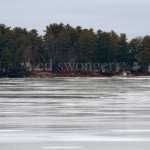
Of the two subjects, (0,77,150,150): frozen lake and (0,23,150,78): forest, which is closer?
(0,77,150,150): frozen lake

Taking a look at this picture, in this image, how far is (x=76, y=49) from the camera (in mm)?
86375

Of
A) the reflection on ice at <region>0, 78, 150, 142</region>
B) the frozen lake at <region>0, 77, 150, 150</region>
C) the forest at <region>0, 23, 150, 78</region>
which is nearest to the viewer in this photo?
the frozen lake at <region>0, 77, 150, 150</region>

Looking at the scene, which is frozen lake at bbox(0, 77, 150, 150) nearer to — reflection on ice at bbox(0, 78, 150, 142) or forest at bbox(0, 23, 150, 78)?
reflection on ice at bbox(0, 78, 150, 142)

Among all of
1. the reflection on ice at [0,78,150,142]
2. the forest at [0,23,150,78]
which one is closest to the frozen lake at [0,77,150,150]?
the reflection on ice at [0,78,150,142]

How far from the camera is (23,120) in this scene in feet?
54.7

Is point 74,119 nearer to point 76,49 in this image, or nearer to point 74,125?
point 74,125

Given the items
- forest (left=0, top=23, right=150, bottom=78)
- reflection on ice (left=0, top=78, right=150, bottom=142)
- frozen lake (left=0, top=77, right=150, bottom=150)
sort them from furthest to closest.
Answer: forest (left=0, top=23, right=150, bottom=78)
reflection on ice (left=0, top=78, right=150, bottom=142)
frozen lake (left=0, top=77, right=150, bottom=150)

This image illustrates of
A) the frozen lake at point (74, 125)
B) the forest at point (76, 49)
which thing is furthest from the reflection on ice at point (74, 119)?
the forest at point (76, 49)

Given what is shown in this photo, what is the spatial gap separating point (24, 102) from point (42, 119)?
6327mm

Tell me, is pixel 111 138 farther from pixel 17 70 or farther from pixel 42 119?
pixel 17 70

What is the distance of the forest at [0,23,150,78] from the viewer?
84.6 m

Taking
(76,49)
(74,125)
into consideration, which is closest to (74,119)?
(74,125)

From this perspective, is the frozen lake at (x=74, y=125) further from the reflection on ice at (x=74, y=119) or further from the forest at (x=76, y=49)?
the forest at (x=76, y=49)
